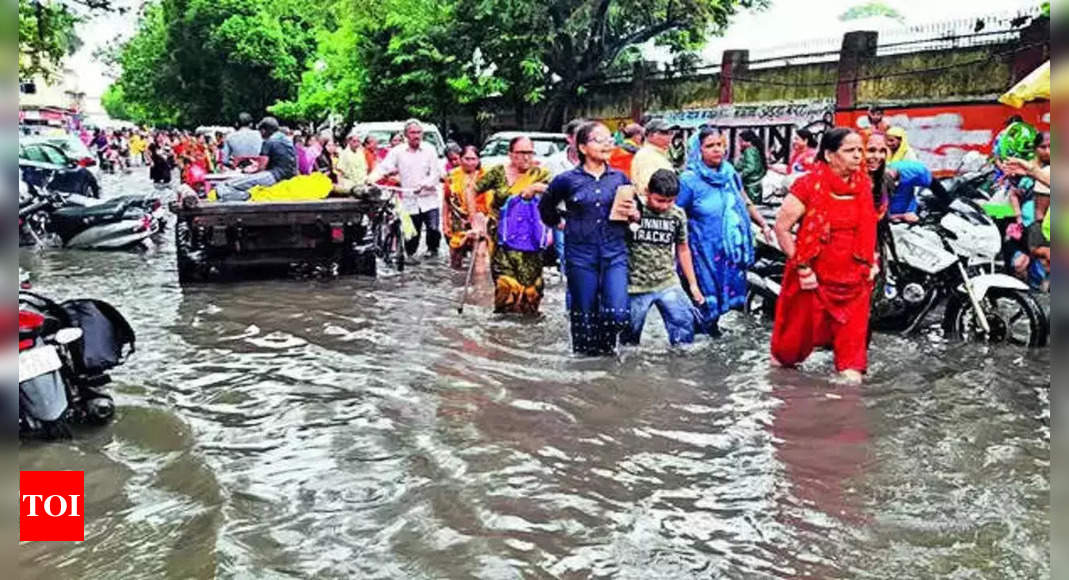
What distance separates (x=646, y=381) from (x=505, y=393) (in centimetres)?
93

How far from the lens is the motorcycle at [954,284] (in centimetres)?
751

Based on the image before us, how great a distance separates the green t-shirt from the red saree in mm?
938

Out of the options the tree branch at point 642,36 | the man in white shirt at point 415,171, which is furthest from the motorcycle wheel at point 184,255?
the tree branch at point 642,36

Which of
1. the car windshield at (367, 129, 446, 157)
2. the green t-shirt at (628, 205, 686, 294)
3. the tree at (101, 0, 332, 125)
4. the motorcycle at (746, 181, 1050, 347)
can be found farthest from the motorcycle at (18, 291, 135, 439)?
the tree at (101, 0, 332, 125)

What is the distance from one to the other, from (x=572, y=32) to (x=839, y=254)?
18234mm

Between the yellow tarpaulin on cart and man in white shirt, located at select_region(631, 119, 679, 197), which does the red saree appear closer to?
man in white shirt, located at select_region(631, 119, 679, 197)

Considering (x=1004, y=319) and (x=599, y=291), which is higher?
(x=599, y=291)

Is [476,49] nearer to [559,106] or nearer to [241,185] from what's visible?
[559,106]

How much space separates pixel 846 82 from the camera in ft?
57.3

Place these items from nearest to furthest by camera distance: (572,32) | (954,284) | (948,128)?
(954,284) → (948,128) → (572,32)

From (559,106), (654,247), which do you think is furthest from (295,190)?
(559,106)

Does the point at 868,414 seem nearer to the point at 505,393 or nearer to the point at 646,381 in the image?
the point at 646,381

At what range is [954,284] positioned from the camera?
7766mm

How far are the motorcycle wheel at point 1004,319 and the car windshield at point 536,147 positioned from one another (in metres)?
11.0
